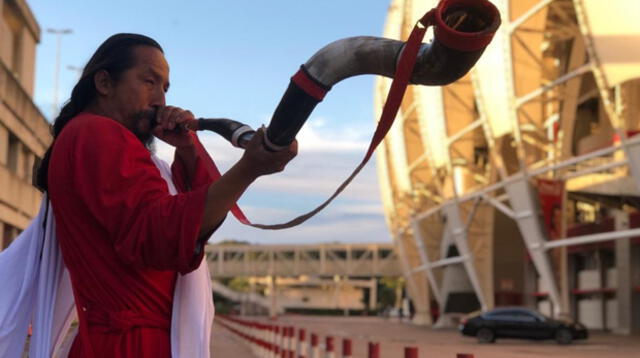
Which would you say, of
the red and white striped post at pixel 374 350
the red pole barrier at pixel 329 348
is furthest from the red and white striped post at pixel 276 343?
the red and white striped post at pixel 374 350

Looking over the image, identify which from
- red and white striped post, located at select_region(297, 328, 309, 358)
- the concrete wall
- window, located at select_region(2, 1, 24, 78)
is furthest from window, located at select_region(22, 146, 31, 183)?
red and white striped post, located at select_region(297, 328, 309, 358)

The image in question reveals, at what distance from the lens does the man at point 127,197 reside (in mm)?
2080

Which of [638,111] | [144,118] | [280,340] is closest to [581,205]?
[638,111]

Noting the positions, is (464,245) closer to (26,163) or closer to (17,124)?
(26,163)

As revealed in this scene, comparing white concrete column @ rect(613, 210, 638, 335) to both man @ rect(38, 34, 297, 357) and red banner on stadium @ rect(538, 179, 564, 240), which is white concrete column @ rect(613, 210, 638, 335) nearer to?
red banner on stadium @ rect(538, 179, 564, 240)

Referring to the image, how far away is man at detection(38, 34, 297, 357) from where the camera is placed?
6.82 ft

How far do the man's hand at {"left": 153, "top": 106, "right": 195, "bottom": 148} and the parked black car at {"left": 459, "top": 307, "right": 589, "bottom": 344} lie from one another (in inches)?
1292

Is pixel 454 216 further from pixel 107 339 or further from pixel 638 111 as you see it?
pixel 107 339

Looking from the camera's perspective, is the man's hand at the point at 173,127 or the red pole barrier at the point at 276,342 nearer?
the man's hand at the point at 173,127

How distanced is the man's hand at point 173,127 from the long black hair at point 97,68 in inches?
6.4

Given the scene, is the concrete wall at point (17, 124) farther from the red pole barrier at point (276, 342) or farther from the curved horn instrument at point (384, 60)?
the curved horn instrument at point (384, 60)

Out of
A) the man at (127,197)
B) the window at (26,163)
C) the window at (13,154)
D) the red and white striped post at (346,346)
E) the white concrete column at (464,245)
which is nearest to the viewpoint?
the man at (127,197)

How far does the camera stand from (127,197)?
2146mm

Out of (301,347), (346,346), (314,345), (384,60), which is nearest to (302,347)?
(301,347)
